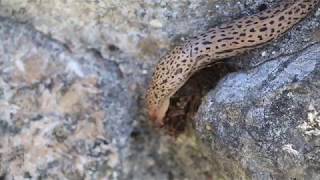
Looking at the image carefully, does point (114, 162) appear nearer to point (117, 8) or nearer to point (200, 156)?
point (200, 156)

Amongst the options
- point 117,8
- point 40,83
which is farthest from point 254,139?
point 40,83

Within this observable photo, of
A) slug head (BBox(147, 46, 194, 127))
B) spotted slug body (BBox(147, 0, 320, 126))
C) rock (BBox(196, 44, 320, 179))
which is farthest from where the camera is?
slug head (BBox(147, 46, 194, 127))

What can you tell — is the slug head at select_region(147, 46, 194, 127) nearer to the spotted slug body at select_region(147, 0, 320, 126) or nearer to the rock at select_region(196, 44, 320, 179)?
the spotted slug body at select_region(147, 0, 320, 126)

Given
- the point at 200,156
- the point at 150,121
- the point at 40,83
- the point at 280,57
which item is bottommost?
the point at 200,156

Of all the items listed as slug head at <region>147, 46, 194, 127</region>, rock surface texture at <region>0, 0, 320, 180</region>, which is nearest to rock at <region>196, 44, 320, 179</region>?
rock surface texture at <region>0, 0, 320, 180</region>

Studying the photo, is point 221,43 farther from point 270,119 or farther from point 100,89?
point 100,89

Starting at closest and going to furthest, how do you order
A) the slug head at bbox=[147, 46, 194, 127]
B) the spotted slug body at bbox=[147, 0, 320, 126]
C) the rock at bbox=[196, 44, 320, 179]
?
the rock at bbox=[196, 44, 320, 179] → the spotted slug body at bbox=[147, 0, 320, 126] → the slug head at bbox=[147, 46, 194, 127]

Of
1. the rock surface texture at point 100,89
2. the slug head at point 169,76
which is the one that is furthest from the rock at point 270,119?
the slug head at point 169,76
